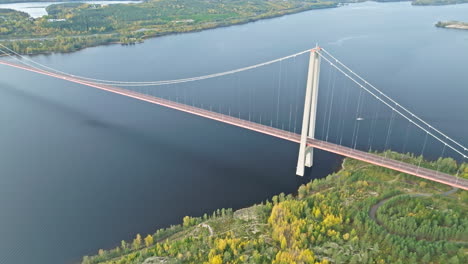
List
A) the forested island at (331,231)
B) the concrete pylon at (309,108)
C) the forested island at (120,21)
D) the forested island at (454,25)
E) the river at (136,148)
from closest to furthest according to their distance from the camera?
the forested island at (331,231)
the river at (136,148)
the concrete pylon at (309,108)
the forested island at (120,21)
the forested island at (454,25)

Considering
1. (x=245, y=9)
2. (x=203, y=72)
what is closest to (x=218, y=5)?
(x=245, y=9)

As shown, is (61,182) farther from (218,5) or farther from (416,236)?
(218,5)

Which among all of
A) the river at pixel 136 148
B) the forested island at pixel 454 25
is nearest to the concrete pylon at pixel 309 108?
the river at pixel 136 148

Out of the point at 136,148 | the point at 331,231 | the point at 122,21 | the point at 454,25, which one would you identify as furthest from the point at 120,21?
the point at 331,231

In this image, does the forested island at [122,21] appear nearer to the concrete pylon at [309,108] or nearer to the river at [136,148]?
the river at [136,148]

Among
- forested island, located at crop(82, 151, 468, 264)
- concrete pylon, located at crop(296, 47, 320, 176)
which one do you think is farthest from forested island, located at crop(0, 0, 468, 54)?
forested island, located at crop(82, 151, 468, 264)

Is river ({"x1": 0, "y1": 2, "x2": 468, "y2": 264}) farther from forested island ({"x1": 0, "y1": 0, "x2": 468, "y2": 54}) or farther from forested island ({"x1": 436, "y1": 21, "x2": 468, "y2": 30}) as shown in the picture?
forested island ({"x1": 436, "y1": 21, "x2": 468, "y2": 30})

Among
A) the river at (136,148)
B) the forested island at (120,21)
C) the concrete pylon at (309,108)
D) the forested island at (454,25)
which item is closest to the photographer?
the river at (136,148)
